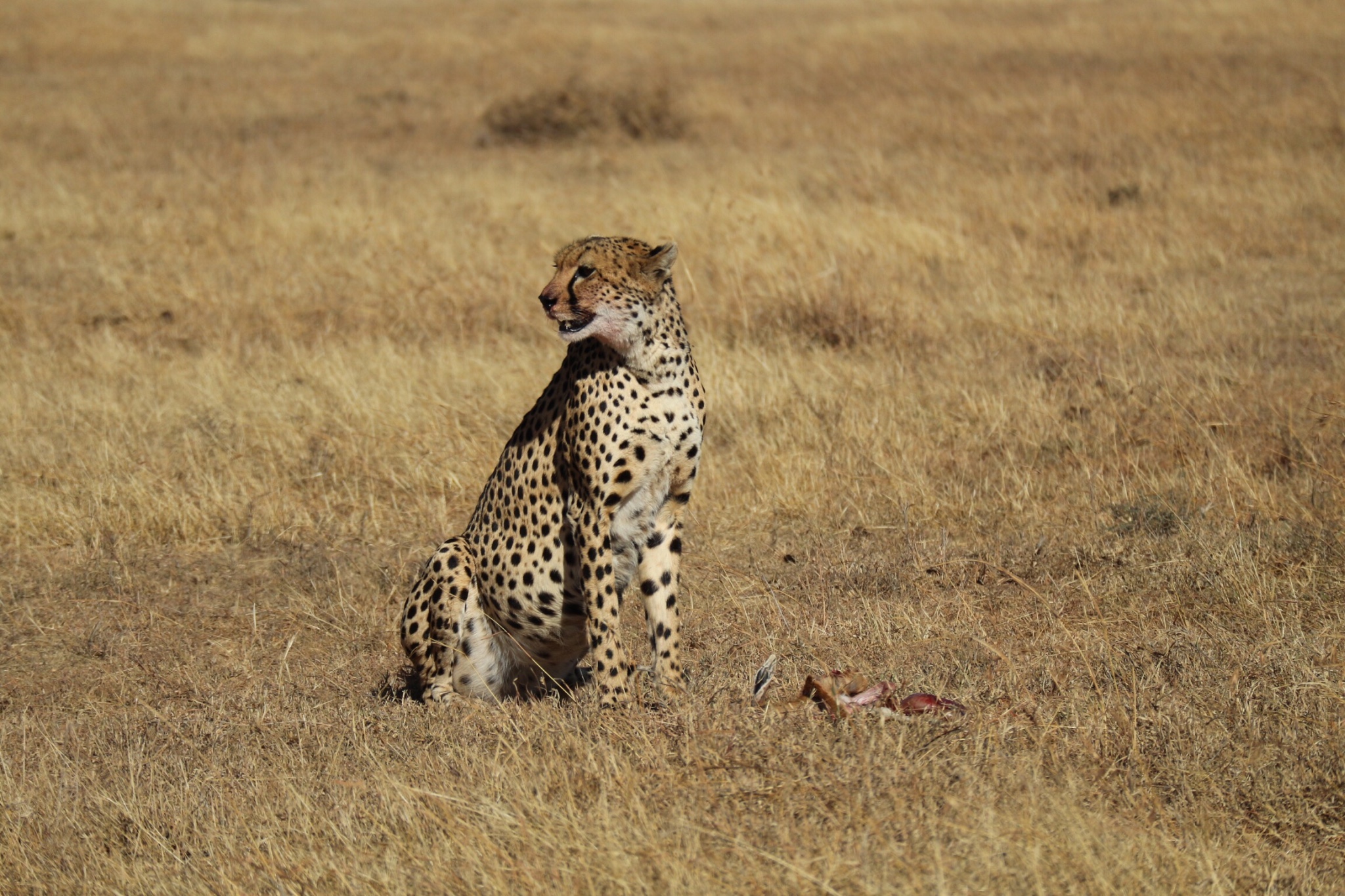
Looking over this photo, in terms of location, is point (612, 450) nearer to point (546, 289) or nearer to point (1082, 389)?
point (546, 289)

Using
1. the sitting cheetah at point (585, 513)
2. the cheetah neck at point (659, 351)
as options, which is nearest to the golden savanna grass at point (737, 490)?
the sitting cheetah at point (585, 513)

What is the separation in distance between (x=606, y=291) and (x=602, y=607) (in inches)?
32.1

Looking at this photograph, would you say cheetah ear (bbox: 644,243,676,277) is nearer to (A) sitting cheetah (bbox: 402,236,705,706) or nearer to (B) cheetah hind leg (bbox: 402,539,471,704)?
(A) sitting cheetah (bbox: 402,236,705,706)

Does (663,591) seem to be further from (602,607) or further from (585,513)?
(585,513)

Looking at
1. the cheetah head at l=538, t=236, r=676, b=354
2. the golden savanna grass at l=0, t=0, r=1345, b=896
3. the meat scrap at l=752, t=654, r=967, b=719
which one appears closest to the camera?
the golden savanna grass at l=0, t=0, r=1345, b=896

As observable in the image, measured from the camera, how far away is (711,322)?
7.73 m

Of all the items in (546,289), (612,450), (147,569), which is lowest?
(147,569)

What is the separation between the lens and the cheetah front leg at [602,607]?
11.8 feet

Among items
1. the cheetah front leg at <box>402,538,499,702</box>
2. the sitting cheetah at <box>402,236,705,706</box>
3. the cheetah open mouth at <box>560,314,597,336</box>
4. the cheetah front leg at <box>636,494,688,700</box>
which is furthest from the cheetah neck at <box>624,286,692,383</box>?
the cheetah front leg at <box>402,538,499,702</box>

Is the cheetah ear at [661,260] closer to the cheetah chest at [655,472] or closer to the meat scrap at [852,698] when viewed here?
the cheetah chest at [655,472]

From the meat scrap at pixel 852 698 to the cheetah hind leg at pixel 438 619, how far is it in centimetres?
87

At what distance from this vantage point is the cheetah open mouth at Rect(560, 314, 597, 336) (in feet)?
11.8

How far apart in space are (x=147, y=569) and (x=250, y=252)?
14.8ft

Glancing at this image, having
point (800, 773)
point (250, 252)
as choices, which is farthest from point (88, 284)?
point (800, 773)
